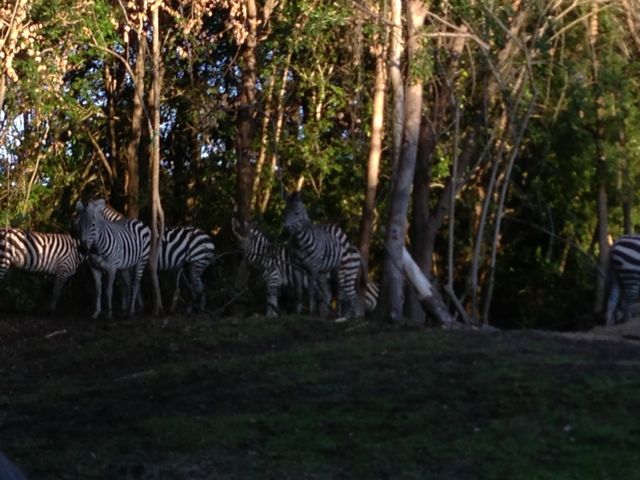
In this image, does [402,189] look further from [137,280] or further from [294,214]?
[137,280]

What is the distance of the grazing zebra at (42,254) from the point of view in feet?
66.6

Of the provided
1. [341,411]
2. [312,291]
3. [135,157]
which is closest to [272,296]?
[312,291]

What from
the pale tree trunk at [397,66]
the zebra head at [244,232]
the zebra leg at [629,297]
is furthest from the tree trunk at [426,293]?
the zebra head at [244,232]

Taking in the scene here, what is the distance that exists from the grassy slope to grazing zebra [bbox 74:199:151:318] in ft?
22.1

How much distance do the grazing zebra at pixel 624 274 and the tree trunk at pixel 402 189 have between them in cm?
391

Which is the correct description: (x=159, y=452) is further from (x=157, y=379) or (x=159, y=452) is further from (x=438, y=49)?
(x=438, y=49)

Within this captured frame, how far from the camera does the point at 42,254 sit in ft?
68.2

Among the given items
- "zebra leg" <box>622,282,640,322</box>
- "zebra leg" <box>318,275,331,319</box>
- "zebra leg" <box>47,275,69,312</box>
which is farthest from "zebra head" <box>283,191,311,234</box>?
"zebra leg" <box>622,282,640,322</box>

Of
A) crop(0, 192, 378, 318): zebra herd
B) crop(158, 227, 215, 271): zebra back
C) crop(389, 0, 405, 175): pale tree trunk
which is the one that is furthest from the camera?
crop(158, 227, 215, 271): zebra back

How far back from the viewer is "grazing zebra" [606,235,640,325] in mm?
17953

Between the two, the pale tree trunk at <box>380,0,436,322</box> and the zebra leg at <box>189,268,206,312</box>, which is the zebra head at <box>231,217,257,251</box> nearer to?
the zebra leg at <box>189,268,206,312</box>

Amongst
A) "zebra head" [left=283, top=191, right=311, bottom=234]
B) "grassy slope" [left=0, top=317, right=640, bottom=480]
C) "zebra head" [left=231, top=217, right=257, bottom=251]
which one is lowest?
"grassy slope" [left=0, top=317, right=640, bottom=480]

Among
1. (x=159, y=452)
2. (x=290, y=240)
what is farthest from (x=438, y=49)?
(x=159, y=452)

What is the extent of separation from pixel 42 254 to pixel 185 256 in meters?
2.39
